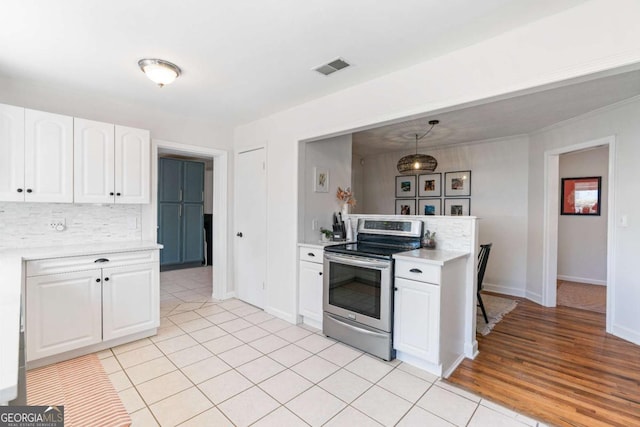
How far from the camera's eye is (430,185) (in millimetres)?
5535

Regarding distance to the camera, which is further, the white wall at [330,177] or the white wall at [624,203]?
the white wall at [330,177]

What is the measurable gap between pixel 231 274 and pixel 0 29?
3.16 meters

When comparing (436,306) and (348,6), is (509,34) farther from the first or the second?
(436,306)

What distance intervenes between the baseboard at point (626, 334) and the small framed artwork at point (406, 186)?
10.8 ft

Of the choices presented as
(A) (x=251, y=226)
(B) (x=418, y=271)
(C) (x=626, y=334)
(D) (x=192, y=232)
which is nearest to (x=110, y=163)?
(A) (x=251, y=226)

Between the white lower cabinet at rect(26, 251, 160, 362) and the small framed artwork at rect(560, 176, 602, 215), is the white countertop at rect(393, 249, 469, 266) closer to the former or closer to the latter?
the white lower cabinet at rect(26, 251, 160, 362)

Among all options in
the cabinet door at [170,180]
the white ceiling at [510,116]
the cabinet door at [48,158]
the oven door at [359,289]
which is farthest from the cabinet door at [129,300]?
the white ceiling at [510,116]

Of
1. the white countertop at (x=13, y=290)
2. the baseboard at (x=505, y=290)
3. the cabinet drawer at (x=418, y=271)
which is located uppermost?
the white countertop at (x=13, y=290)

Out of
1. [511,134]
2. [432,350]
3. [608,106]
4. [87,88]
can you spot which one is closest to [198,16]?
[87,88]

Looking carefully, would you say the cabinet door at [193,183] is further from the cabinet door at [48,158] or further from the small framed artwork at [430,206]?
the small framed artwork at [430,206]

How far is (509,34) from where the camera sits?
189 centimetres

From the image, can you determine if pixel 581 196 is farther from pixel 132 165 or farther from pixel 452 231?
pixel 132 165

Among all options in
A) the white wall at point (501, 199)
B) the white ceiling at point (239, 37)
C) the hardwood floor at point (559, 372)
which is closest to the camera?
the white ceiling at point (239, 37)

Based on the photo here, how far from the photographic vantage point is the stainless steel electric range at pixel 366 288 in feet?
8.28
